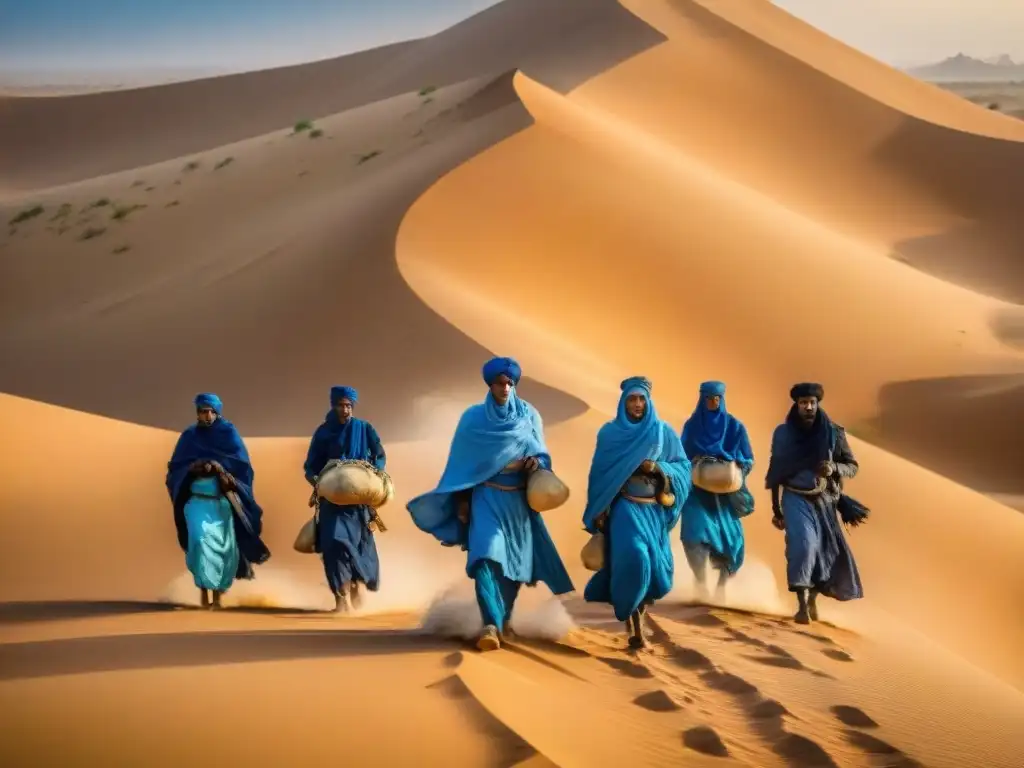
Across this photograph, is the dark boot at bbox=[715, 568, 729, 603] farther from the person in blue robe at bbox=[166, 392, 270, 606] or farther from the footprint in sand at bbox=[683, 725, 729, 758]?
the footprint in sand at bbox=[683, 725, 729, 758]

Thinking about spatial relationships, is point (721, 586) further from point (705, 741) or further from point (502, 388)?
point (705, 741)

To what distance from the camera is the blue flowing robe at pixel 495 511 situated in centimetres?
837

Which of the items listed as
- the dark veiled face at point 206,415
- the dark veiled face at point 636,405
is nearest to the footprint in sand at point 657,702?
the dark veiled face at point 636,405

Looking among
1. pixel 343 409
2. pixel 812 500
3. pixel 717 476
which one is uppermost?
pixel 343 409

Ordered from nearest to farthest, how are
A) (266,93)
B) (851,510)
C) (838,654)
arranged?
(838,654) → (851,510) → (266,93)

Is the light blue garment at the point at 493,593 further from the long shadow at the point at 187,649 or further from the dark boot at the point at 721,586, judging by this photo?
the dark boot at the point at 721,586

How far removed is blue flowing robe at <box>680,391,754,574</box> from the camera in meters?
11.0

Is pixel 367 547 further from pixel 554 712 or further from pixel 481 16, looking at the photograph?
pixel 481 16

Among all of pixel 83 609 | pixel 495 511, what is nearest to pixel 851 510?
pixel 495 511

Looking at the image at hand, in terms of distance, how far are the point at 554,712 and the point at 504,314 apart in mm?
14418

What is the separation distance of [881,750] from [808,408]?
12.1 ft

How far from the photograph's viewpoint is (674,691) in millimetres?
7914

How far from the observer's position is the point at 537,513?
8.90 m

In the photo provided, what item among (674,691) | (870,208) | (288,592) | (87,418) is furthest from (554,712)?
(870,208)
